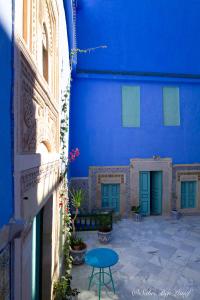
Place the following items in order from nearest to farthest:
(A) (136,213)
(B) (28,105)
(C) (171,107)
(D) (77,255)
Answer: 1. (B) (28,105)
2. (D) (77,255)
3. (A) (136,213)
4. (C) (171,107)

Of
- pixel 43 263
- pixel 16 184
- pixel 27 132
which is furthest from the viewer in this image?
pixel 43 263

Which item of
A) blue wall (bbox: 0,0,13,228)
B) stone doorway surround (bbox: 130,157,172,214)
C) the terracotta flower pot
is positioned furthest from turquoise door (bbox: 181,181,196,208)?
blue wall (bbox: 0,0,13,228)

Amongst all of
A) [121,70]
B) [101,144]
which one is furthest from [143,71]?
[101,144]

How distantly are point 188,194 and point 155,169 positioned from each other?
1998 mm

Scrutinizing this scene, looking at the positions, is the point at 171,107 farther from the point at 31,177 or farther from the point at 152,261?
the point at 31,177

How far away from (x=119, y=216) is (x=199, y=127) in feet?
17.7

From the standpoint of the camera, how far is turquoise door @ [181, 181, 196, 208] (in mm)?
10320

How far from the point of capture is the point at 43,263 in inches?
142

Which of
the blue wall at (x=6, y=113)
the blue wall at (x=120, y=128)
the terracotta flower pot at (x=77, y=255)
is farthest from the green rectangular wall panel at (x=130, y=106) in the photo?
the blue wall at (x=6, y=113)

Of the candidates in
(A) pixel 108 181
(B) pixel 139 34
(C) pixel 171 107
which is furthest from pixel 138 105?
(A) pixel 108 181

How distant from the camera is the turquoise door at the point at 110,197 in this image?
384 inches

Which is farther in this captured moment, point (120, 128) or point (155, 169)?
point (155, 169)

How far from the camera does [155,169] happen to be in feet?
32.9

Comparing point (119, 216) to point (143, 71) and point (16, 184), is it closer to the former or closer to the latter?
point (143, 71)
